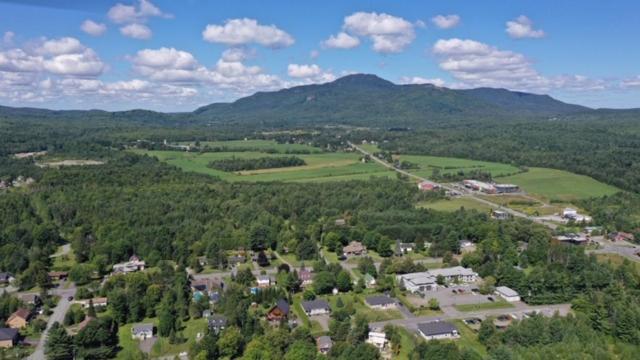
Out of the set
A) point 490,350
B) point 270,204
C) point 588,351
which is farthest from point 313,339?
point 270,204

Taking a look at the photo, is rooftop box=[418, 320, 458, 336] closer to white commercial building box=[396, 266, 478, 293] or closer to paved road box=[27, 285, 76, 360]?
white commercial building box=[396, 266, 478, 293]

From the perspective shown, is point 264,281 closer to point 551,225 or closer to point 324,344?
point 324,344

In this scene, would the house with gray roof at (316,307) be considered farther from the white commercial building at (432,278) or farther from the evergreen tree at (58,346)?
the evergreen tree at (58,346)

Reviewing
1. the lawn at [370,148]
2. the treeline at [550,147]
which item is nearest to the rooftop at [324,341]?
the treeline at [550,147]

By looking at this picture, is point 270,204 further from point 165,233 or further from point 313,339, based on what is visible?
point 313,339

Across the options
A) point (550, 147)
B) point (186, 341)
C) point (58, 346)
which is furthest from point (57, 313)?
point (550, 147)

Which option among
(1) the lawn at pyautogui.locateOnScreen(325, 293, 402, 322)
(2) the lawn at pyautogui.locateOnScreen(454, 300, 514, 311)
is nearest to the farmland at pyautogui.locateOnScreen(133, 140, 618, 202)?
(2) the lawn at pyautogui.locateOnScreen(454, 300, 514, 311)
